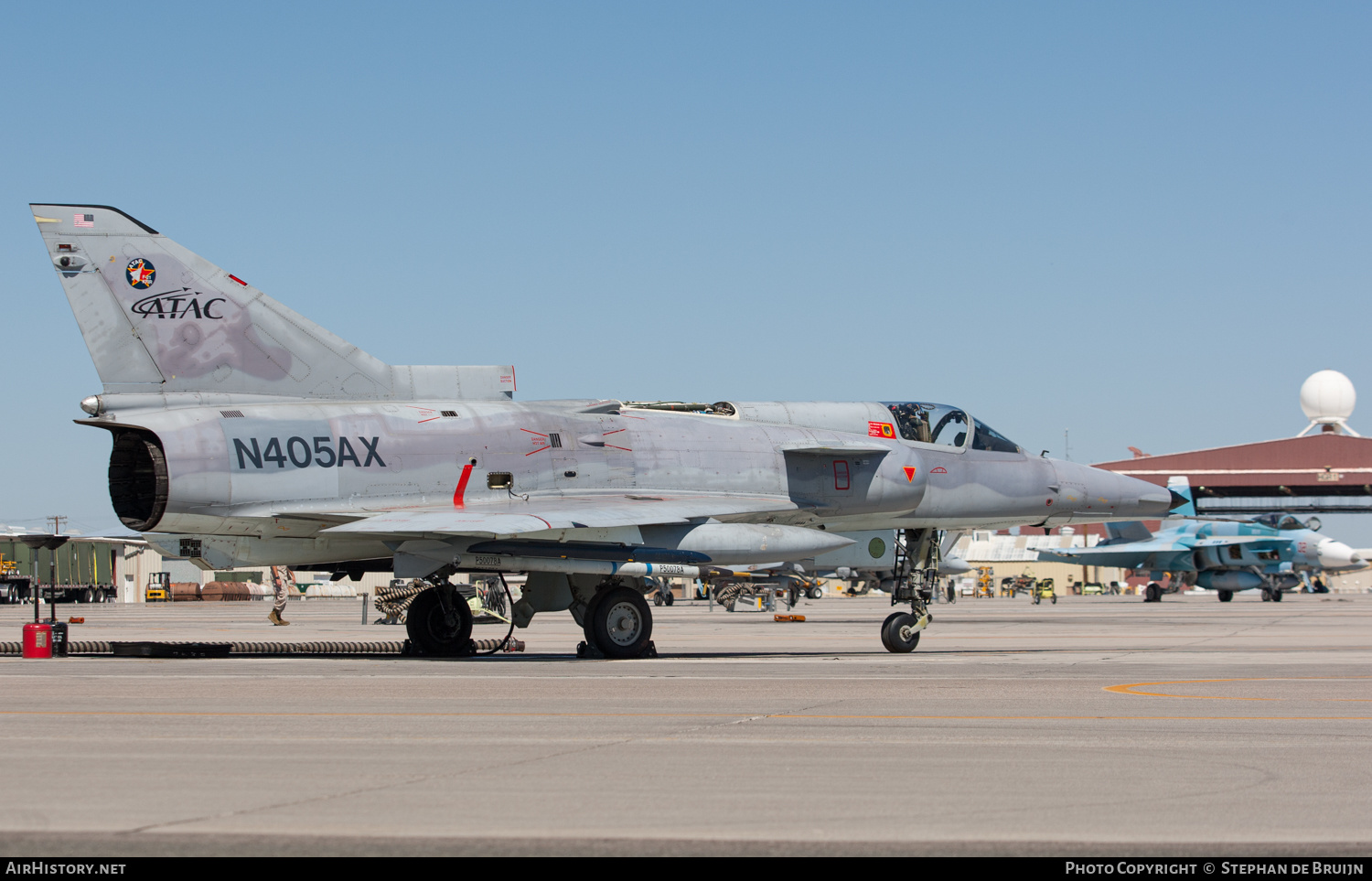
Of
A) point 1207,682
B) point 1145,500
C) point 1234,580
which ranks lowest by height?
point 1234,580

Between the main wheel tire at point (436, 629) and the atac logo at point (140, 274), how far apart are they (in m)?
5.53

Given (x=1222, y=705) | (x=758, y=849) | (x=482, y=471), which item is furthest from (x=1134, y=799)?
(x=482, y=471)

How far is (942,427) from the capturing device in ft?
65.7

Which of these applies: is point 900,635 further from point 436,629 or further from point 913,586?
point 436,629

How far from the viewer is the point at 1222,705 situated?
10.9 meters

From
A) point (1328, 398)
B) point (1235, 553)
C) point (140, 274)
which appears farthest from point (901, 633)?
point (1328, 398)

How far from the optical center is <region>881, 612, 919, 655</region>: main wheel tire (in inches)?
716

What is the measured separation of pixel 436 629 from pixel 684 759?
11228 millimetres

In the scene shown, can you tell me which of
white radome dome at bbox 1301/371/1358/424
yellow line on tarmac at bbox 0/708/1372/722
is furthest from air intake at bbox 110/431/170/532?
white radome dome at bbox 1301/371/1358/424

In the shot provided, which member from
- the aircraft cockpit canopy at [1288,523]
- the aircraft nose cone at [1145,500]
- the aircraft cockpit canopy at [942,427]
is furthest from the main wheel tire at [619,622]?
the aircraft cockpit canopy at [1288,523]

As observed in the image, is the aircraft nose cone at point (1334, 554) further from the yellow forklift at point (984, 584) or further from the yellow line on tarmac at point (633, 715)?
the yellow line on tarmac at point (633, 715)

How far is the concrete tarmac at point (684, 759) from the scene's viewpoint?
17.3 ft

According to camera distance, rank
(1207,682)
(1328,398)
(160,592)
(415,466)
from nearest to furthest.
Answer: (1207,682)
(415,466)
(160,592)
(1328,398)
